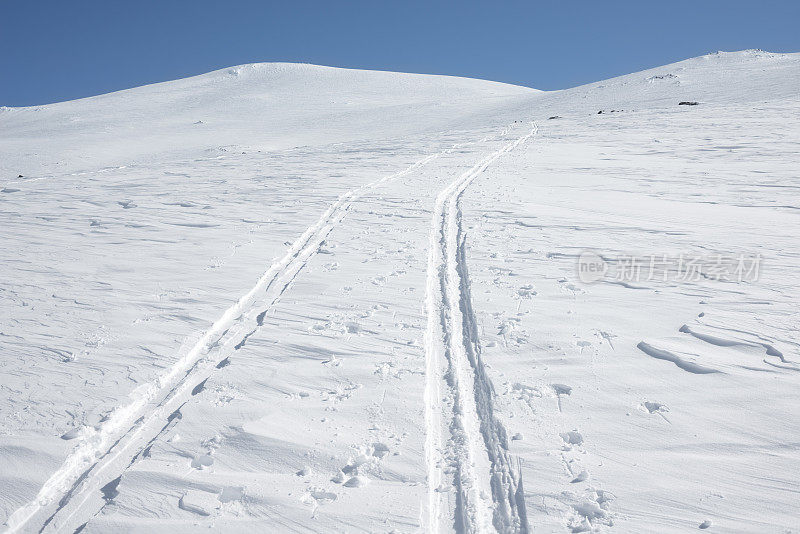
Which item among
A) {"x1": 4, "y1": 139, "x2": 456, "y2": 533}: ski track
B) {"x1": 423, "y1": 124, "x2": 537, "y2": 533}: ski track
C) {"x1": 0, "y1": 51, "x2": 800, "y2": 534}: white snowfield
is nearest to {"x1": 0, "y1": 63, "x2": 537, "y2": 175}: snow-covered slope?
{"x1": 0, "y1": 51, "x2": 800, "y2": 534}: white snowfield


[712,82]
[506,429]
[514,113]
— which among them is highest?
[712,82]

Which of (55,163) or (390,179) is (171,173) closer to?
(390,179)

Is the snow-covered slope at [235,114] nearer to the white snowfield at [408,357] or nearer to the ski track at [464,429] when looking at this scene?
the white snowfield at [408,357]

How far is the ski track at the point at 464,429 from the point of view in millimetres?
3096

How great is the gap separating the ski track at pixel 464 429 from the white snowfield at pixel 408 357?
0.7 inches

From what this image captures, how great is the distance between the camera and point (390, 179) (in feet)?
47.0

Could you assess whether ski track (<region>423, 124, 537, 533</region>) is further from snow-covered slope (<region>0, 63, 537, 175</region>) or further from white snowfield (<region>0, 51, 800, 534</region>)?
snow-covered slope (<region>0, 63, 537, 175</region>)

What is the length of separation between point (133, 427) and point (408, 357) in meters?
2.41

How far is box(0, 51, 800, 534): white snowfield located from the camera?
10.4 feet

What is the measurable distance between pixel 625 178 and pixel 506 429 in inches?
452

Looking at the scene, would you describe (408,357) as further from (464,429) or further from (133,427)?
(133,427)

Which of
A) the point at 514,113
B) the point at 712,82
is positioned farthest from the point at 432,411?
the point at 712,82

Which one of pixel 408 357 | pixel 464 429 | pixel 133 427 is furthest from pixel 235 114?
pixel 464 429

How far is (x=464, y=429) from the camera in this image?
12.4ft
